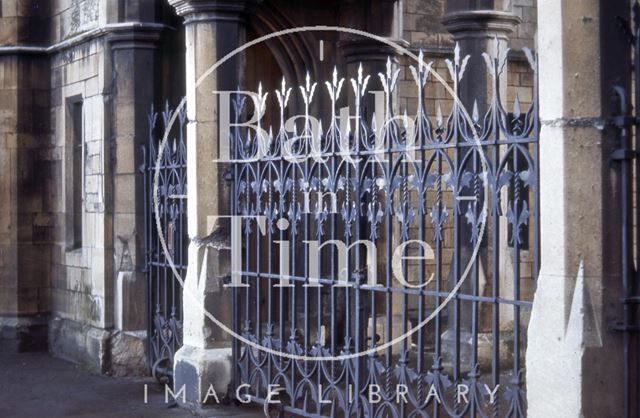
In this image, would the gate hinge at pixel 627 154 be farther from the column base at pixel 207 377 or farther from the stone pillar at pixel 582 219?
the column base at pixel 207 377

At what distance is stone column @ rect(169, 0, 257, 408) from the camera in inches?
334

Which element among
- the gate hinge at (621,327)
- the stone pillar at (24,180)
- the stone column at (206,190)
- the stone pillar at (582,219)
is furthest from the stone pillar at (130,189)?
the gate hinge at (621,327)

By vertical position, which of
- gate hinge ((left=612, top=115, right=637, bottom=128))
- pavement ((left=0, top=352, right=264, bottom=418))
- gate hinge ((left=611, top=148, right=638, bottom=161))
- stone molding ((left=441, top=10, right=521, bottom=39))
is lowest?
pavement ((left=0, top=352, right=264, bottom=418))

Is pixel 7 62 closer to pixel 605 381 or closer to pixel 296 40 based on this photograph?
pixel 296 40

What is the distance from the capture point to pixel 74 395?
31.1 feet

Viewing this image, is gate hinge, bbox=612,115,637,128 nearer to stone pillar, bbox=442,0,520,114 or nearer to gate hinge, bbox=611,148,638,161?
gate hinge, bbox=611,148,638,161

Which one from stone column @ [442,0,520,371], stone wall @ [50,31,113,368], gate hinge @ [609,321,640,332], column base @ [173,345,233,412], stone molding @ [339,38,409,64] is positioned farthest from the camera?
stone molding @ [339,38,409,64]

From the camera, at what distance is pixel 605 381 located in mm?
4949

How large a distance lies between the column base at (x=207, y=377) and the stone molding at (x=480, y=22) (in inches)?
149

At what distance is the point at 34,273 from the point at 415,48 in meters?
4.81

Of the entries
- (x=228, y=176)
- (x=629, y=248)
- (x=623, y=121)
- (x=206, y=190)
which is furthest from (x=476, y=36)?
(x=629, y=248)

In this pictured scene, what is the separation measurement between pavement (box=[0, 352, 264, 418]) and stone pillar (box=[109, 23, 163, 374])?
14.0 inches

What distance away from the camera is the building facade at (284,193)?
502 cm

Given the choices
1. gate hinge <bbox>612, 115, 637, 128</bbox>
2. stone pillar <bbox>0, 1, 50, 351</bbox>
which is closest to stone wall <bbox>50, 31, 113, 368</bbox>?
stone pillar <bbox>0, 1, 50, 351</bbox>
